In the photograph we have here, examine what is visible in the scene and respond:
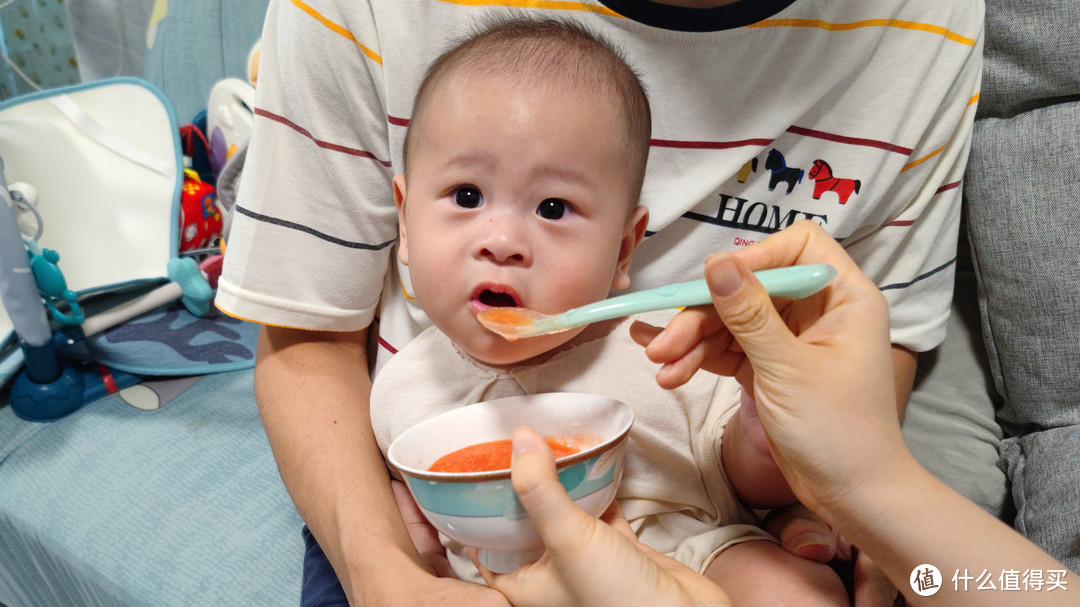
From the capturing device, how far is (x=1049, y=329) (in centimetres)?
115

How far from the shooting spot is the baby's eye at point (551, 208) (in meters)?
0.83

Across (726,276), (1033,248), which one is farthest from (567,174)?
(1033,248)

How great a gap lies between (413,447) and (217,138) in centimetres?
152

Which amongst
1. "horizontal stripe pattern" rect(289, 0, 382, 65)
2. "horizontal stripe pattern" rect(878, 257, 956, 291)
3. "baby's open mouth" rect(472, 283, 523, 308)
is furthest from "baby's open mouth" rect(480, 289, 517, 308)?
"horizontal stripe pattern" rect(878, 257, 956, 291)

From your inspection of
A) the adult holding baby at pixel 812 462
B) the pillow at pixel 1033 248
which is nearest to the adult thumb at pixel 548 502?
the adult holding baby at pixel 812 462

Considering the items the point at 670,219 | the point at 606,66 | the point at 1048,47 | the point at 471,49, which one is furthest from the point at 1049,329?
the point at 471,49

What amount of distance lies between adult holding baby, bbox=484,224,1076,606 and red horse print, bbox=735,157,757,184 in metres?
0.27

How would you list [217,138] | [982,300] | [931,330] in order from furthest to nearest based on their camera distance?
1. [217,138]
2. [982,300]
3. [931,330]

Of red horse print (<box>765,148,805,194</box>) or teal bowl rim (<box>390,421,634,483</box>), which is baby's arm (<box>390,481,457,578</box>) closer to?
teal bowl rim (<box>390,421,634,483</box>)

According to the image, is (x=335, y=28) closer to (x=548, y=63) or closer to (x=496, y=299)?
Result: (x=548, y=63)

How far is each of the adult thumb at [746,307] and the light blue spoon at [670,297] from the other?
25 millimetres

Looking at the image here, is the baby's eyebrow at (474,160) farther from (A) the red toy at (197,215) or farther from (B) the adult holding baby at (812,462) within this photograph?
(A) the red toy at (197,215)

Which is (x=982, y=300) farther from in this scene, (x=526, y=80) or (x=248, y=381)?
(x=248, y=381)

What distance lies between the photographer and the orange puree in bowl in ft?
2.61
